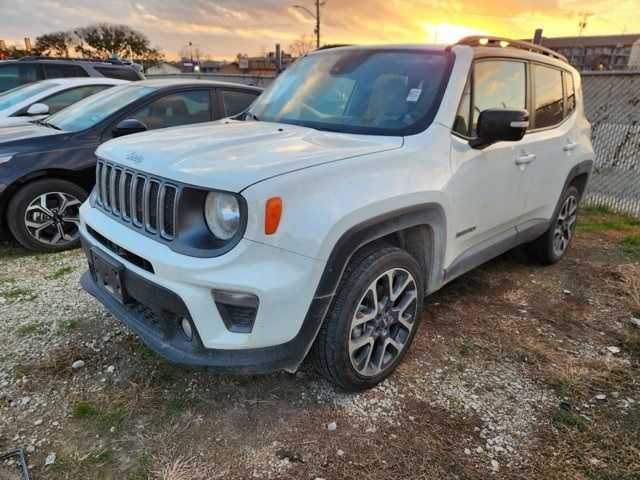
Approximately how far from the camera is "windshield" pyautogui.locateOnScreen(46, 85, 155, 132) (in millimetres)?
4719

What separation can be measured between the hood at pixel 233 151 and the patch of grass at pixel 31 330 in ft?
4.48

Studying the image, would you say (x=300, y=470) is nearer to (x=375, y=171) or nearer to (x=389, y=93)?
(x=375, y=171)

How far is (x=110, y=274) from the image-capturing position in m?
2.37

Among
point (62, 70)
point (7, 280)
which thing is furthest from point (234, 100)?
point (62, 70)

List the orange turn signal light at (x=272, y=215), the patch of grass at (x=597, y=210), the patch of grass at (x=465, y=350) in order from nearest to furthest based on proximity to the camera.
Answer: the orange turn signal light at (x=272, y=215)
the patch of grass at (x=465, y=350)
the patch of grass at (x=597, y=210)

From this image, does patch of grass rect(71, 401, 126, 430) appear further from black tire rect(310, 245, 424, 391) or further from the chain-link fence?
the chain-link fence

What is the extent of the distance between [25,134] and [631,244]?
6660 mm

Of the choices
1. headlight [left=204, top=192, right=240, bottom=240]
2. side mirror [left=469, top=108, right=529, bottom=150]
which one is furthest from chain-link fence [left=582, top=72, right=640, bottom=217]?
headlight [left=204, top=192, right=240, bottom=240]

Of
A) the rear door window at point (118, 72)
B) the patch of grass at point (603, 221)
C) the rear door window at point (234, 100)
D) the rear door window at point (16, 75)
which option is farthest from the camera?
the rear door window at point (118, 72)

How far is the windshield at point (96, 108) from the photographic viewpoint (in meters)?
4.72

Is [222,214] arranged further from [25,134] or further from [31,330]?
[25,134]

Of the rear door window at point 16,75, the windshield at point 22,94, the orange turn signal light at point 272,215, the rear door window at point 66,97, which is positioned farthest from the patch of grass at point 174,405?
the rear door window at point 16,75

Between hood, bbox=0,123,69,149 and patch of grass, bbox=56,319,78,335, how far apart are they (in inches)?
79.5

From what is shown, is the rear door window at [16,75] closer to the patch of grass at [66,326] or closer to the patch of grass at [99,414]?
the patch of grass at [66,326]
